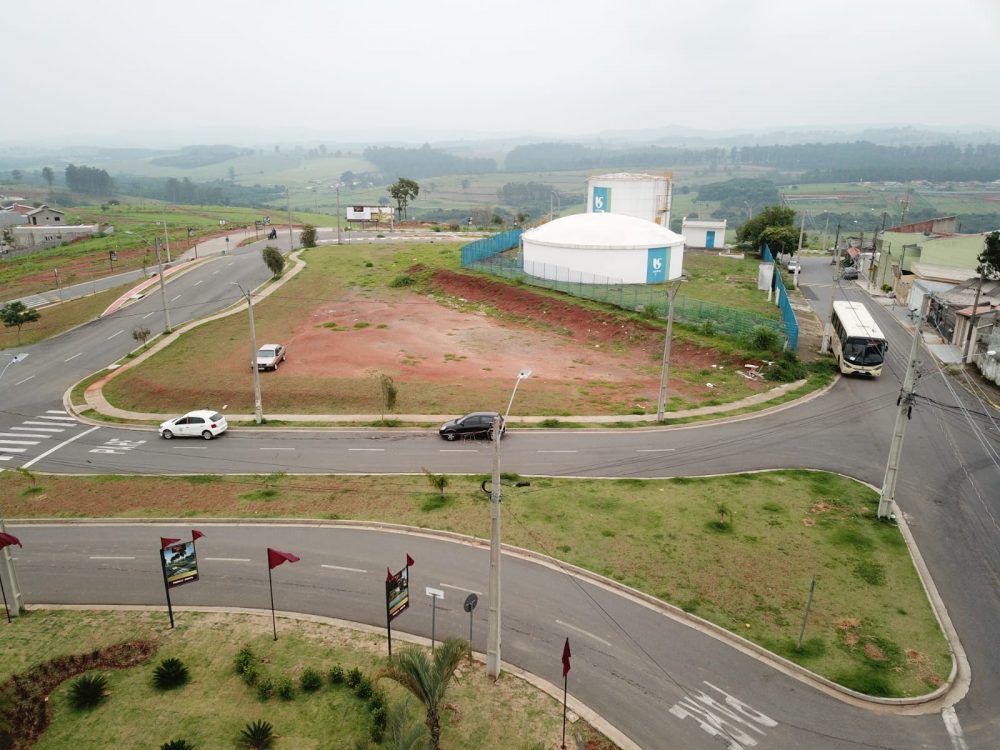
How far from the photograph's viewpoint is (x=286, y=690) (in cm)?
1775

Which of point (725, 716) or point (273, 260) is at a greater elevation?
point (273, 260)

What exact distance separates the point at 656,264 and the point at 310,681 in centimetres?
6259

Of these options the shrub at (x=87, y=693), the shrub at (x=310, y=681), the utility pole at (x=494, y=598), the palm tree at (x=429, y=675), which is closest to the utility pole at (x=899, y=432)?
the utility pole at (x=494, y=598)

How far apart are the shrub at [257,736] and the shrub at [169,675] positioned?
3.21m

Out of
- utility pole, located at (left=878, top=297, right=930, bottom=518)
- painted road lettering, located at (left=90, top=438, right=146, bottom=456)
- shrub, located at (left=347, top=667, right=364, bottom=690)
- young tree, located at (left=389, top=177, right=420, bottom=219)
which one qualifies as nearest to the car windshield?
utility pole, located at (left=878, top=297, right=930, bottom=518)

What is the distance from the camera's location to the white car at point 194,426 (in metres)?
37.2

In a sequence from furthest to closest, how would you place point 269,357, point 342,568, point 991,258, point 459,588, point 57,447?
1. point 991,258
2. point 269,357
3. point 57,447
4. point 342,568
5. point 459,588

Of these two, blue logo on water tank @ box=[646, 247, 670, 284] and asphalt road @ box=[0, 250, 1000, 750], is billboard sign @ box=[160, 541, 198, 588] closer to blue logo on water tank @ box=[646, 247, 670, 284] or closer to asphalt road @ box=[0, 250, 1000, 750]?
asphalt road @ box=[0, 250, 1000, 750]

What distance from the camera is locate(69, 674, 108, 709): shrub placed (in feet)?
57.8

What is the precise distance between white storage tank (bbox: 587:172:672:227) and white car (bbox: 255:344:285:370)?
201ft

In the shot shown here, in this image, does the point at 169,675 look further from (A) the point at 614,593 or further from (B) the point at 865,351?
(B) the point at 865,351

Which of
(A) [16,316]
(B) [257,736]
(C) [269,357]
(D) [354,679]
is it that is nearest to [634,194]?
(C) [269,357]

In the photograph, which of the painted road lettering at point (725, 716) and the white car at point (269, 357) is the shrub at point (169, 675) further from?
the white car at point (269, 357)

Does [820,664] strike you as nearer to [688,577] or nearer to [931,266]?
[688,577]
